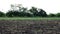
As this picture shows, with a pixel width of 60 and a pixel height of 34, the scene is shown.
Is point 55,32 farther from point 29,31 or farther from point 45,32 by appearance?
point 29,31

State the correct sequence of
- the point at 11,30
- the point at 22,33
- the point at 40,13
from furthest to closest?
the point at 40,13 < the point at 11,30 < the point at 22,33

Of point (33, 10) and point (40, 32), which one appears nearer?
point (40, 32)

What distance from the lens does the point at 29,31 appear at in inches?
341

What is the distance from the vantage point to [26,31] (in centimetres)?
866

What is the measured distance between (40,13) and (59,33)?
17.0 metres

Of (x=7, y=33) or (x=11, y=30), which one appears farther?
(x=11, y=30)

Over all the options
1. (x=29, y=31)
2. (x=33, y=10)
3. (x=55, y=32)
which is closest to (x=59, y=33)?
(x=55, y=32)

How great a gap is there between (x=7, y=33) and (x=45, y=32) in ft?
5.79

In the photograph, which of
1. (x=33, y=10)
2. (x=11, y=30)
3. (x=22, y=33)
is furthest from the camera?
(x=33, y=10)

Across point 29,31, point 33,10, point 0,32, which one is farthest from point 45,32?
point 33,10

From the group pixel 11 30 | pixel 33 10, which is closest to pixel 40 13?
pixel 33 10

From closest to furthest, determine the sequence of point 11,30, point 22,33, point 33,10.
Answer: point 22,33 < point 11,30 < point 33,10

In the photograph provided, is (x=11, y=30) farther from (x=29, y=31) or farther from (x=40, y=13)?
(x=40, y=13)

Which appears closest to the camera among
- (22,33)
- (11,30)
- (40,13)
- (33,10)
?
(22,33)
